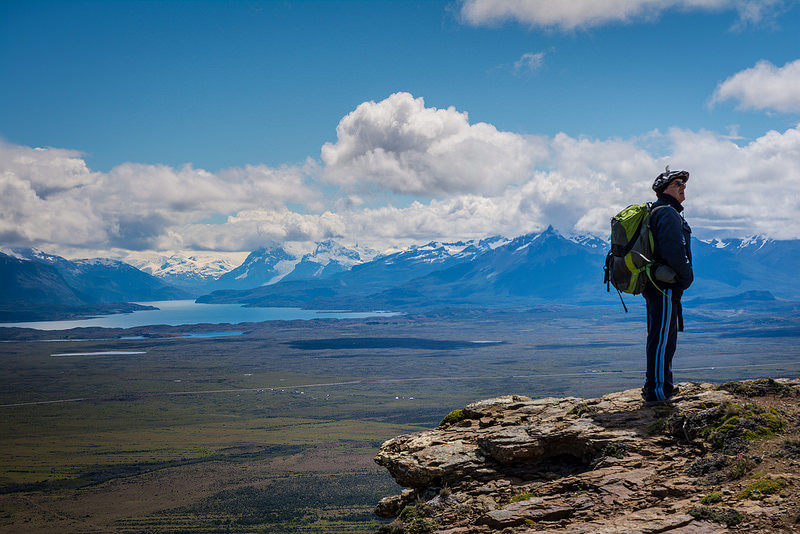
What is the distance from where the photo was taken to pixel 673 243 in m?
10.3

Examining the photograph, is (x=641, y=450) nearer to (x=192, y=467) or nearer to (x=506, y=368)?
(x=192, y=467)

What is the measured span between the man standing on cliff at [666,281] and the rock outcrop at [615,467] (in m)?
0.52

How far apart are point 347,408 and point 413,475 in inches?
4720

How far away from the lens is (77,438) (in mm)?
98188

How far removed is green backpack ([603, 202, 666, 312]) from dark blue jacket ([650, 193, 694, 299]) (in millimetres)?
132

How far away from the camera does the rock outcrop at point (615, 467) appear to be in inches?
299

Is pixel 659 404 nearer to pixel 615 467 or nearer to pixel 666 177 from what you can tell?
pixel 615 467

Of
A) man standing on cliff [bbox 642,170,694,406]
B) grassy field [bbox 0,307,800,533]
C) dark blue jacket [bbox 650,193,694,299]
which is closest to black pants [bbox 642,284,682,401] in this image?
man standing on cliff [bbox 642,170,694,406]

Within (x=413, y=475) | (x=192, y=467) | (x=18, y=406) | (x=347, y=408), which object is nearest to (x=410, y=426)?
(x=347, y=408)

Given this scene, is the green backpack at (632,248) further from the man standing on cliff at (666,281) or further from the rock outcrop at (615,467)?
the rock outcrop at (615,467)

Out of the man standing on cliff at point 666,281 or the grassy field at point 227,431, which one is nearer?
the man standing on cliff at point 666,281

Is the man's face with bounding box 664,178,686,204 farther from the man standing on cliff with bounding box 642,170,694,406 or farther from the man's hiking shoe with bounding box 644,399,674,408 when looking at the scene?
the man's hiking shoe with bounding box 644,399,674,408

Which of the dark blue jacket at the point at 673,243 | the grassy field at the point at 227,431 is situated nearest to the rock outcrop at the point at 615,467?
the dark blue jacket at the point at 673,243

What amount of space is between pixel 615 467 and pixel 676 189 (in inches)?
205
